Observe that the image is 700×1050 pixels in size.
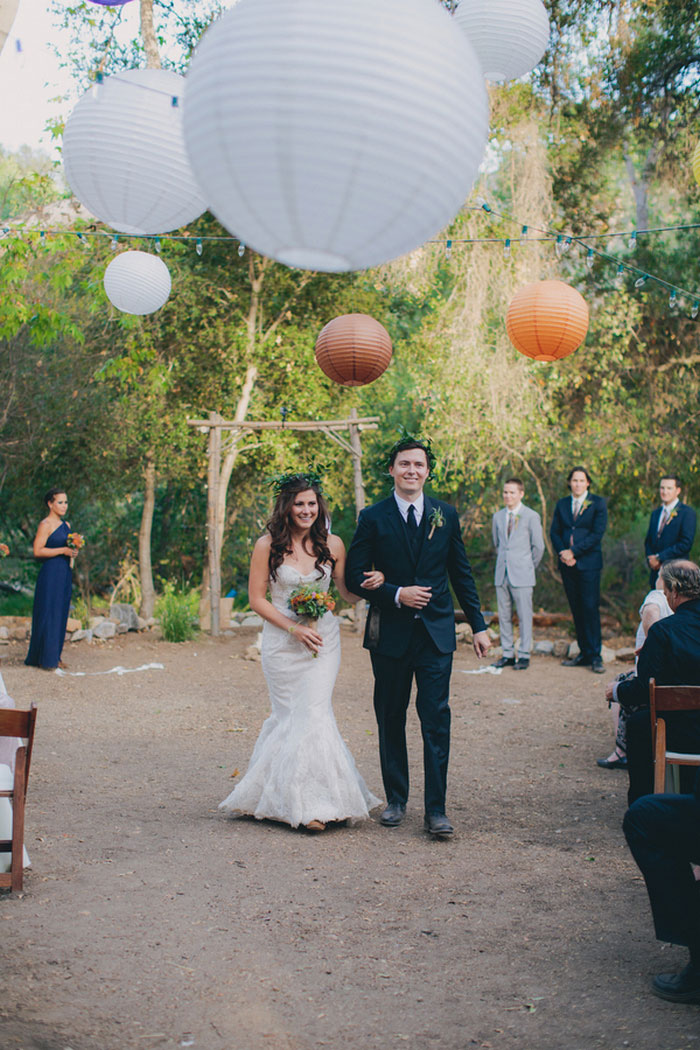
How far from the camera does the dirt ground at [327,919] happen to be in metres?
3.09

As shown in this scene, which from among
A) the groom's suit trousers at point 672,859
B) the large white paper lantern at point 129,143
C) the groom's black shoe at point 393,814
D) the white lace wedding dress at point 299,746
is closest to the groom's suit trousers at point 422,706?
the groom's black shoe at point 393,814

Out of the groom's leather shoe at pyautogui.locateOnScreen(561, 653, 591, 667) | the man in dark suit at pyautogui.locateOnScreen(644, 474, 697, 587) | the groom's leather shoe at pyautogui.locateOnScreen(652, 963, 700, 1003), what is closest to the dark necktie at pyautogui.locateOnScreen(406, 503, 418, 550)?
→ the groom's leather shoe at pyautogui.locateOnScreen(652, 963, 700, 1003)

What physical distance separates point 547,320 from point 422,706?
362cm

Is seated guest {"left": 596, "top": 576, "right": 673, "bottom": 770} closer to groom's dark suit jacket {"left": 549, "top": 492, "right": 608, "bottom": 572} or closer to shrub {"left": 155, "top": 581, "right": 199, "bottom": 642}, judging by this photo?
groom's dark suit jacket {"left": 549, "top": 492, "right": 608, "bottom": 572}

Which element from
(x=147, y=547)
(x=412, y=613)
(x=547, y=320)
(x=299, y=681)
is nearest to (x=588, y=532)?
(x=547, y=320)

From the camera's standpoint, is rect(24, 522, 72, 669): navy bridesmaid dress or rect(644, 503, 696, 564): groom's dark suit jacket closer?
rect(644, 503, 696, 564): groom's dark suit jacket

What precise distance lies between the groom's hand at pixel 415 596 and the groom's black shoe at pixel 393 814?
116 centimetres

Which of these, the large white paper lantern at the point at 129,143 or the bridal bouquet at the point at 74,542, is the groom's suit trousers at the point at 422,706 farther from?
the bridal bouquet at the point at 74,542

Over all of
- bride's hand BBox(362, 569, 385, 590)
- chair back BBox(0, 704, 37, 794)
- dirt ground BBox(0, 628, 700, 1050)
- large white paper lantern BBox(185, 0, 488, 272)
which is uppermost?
large white paper lantern BBox(185, 0, 488, 272)

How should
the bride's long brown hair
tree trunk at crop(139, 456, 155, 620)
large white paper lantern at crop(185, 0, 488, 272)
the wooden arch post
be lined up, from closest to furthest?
large white paper lantern at crop(185, 0, 488, 272)
the bride's long brown hair
the wooden arch post
tree trunk at crop(139, 456, 155, 620)

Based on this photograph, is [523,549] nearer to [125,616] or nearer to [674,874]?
[125,616]

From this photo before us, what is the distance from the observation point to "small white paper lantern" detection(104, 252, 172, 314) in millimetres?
7207

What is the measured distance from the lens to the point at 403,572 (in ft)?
17.0

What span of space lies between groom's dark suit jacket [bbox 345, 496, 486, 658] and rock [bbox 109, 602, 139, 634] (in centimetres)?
865
